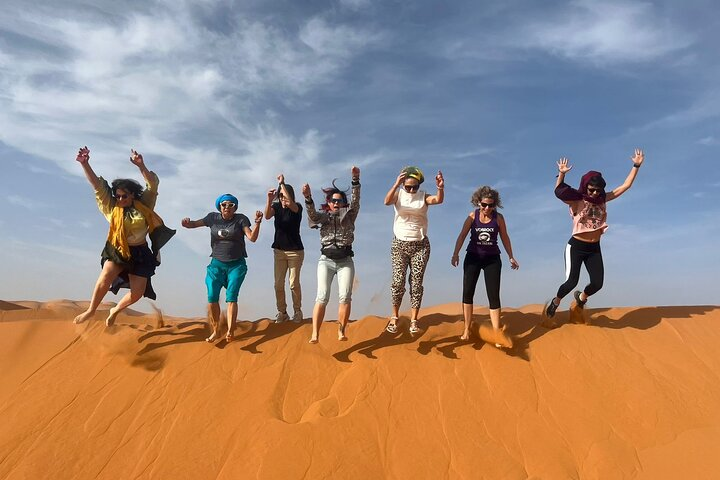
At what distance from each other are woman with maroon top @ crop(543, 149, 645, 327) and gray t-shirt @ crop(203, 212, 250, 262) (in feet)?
12.6

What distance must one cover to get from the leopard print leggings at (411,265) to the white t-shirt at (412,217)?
2.8 inches

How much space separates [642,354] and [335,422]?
3538mm

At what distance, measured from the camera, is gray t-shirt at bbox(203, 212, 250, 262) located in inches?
203

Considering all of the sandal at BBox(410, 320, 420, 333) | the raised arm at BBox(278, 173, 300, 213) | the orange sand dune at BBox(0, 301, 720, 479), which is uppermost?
the raised arm at BBox(278, 173, 300, 213)

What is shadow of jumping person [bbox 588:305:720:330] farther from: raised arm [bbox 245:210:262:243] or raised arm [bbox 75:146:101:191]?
raised arm [bbox 75:146:101:191]

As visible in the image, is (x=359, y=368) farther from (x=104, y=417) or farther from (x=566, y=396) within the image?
(x=104, y=417)

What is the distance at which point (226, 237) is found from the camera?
16.9 feet

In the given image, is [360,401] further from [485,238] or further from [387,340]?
[485,238]

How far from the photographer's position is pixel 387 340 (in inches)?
203

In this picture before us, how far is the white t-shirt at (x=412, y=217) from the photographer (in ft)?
16.4

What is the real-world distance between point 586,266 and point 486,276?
1366mm

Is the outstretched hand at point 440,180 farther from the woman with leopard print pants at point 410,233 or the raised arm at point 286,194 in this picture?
the raised arm at point 286,194

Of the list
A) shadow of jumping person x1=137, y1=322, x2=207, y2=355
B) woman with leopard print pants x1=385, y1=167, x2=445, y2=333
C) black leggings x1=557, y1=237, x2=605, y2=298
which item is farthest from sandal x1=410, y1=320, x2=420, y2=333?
shadow of jumping person x1=137, y1=322, x2=207, y2=355

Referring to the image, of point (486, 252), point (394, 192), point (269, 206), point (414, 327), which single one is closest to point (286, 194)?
point (269, 206)
